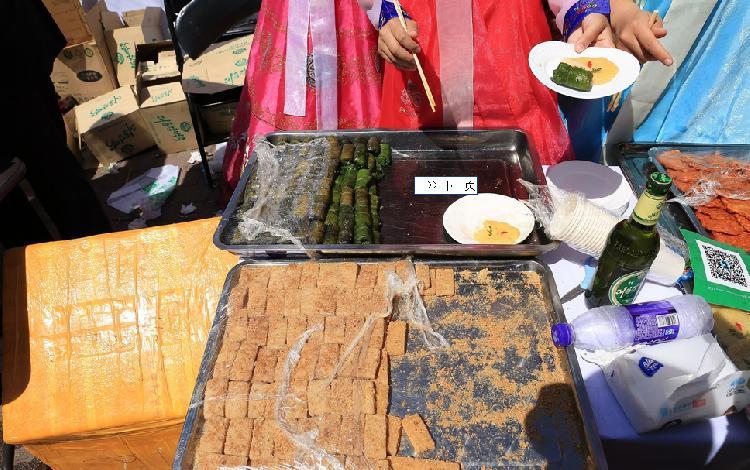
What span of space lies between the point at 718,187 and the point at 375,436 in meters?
2.02

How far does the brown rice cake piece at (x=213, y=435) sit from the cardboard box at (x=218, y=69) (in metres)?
3.25

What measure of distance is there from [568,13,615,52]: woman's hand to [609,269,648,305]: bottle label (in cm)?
125

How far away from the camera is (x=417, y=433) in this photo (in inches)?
60.1

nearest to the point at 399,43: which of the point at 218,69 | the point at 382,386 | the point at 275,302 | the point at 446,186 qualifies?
the point at 446,186

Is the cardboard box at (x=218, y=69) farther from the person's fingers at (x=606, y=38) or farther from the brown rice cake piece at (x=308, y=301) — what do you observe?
the person's fingers at (x=606, y=38)

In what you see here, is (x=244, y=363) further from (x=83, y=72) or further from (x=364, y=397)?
(x=83, y=72)

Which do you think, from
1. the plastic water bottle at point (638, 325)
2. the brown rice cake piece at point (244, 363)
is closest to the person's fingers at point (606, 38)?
the plastic water bottle at point (638, 325)

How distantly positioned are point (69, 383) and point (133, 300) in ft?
1.52

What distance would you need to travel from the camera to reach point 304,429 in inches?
60.8

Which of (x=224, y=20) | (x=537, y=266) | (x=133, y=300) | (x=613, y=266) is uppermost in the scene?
(x=224, y=20)

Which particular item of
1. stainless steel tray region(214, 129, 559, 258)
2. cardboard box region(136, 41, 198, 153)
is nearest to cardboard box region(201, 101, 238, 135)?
cardboard box region(136, 41, 198, 153)

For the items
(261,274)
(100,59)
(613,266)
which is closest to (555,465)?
(613,266)

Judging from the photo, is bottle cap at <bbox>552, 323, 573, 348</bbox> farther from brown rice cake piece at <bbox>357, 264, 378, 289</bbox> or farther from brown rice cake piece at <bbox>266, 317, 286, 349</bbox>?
brown rice cake piece at <bbox>266, 317, 286, 349</bbox>

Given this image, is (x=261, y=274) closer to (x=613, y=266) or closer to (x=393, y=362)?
(x=393, y=362)
